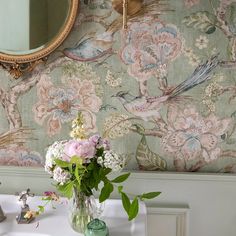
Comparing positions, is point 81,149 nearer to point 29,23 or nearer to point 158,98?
point 158,98

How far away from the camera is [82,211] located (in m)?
1.24

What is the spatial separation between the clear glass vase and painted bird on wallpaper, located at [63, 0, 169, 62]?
0.54 metres

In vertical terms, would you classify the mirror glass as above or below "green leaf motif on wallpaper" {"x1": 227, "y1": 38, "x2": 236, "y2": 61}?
above

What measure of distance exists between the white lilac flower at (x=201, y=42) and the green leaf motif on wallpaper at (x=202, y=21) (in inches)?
1.0

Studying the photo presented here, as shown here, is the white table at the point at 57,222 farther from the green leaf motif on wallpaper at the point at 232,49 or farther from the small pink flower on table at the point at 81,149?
the green leaf motif on wallpaper at the point at 232,49

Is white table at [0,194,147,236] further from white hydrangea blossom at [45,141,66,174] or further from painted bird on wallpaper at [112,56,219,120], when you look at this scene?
painted bird on wallpaper at [112,56,219,120]

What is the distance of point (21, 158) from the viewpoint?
1.54 meters

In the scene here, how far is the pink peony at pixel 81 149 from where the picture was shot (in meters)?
1.15

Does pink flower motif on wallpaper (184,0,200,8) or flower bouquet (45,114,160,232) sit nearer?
flower bouquet (45,114,160,232)

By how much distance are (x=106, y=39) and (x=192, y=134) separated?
0.51 m

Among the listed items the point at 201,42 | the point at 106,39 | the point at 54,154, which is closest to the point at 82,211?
the point at 54,154

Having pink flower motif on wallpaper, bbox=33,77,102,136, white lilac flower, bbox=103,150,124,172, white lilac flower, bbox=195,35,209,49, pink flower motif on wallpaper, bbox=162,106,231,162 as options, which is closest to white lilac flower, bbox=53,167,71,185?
white lilac flower, bbox=103,150,124,172

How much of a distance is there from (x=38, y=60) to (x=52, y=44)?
0.09 meters

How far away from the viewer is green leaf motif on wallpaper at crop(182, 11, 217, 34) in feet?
4.46
